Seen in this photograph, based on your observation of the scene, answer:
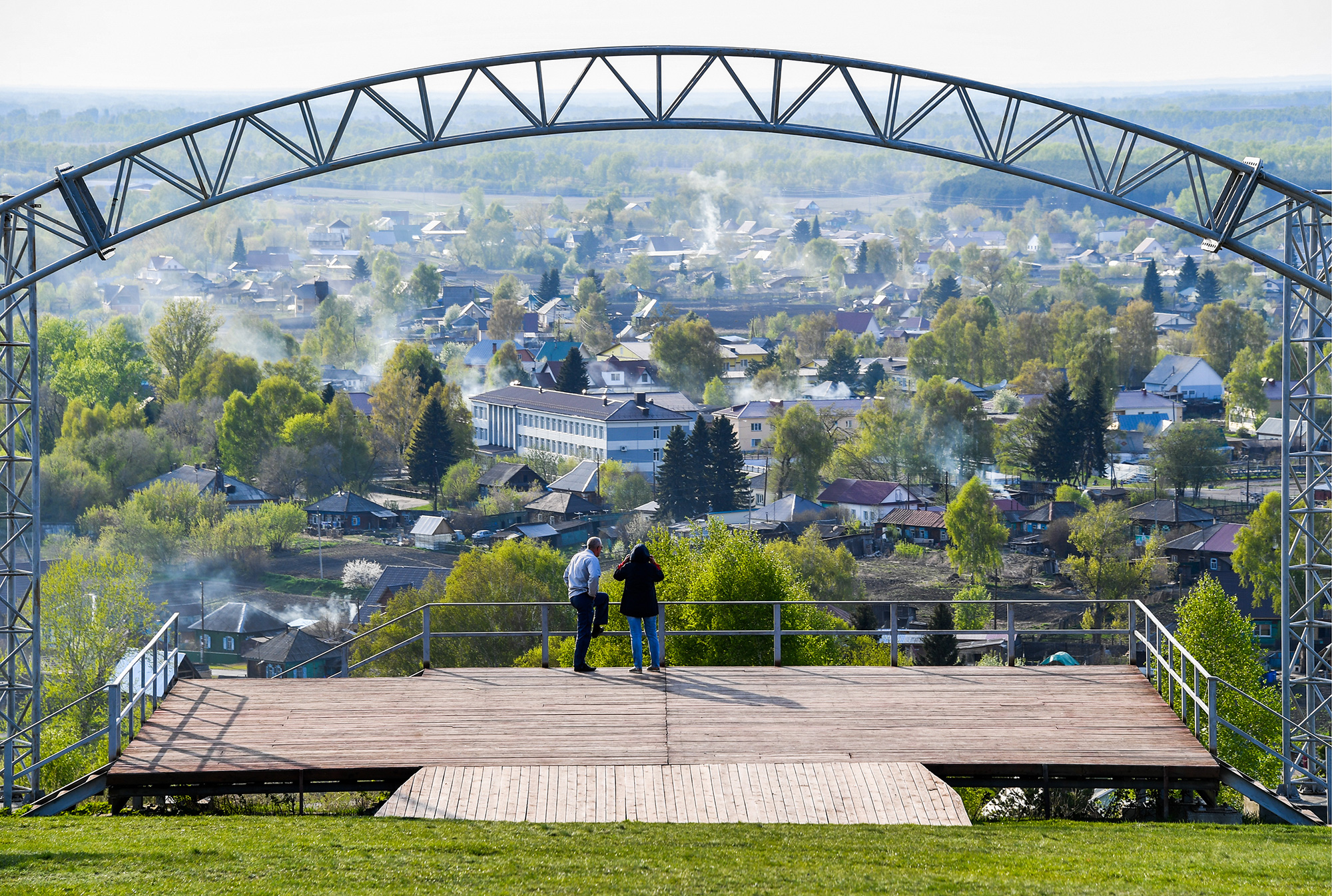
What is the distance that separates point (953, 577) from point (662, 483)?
24382 mm

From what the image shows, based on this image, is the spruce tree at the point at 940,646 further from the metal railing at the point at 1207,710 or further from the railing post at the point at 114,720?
the railing post at the point at 114,720

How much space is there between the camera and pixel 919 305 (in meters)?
178

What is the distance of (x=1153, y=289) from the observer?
561 feet

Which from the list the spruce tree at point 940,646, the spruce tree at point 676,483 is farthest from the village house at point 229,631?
the spruce tree at point 940,646

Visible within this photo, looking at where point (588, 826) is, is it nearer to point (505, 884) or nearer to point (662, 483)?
point (505, 884)

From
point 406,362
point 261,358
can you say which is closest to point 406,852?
point 406,362

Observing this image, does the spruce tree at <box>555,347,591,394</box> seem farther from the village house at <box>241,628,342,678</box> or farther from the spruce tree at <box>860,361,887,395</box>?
the village house at <box>241,628,342,678</box>

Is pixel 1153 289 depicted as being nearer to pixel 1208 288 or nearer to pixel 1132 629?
pixel 1208 288

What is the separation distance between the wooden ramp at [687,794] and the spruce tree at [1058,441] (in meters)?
93.9

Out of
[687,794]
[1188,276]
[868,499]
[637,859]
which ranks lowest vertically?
[868,499]

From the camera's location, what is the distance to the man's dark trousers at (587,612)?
13.3 metres

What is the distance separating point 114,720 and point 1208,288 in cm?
17633

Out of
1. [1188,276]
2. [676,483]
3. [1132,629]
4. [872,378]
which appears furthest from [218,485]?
[1188,276]

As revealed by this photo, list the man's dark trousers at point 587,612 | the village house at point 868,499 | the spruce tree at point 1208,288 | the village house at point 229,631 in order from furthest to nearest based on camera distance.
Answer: the spruce tree at point 1208,288
the village house at point 868,499
the village house at point 229,631
the man's dark trousers at point 587,612
